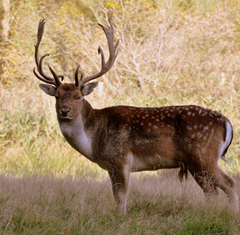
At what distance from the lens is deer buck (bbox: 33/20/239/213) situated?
Result: 523 cm

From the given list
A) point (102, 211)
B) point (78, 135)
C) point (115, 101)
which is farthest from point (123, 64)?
point (102, 211)

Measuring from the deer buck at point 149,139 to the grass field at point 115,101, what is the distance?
1.00 ft

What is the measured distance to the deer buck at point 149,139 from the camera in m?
5.23

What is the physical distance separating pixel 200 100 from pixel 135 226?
619 centimetres

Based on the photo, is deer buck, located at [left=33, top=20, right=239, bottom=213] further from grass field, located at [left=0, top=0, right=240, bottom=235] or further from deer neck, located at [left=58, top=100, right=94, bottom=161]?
grass field, located at [left=0, top=0, right=240, bottom=235]

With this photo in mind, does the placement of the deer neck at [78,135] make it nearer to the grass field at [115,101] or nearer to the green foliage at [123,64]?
the grass field at [115,101]

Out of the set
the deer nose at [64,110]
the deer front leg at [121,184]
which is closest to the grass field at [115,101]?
the deer front leg at [121,184]

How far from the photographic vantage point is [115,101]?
10.5m

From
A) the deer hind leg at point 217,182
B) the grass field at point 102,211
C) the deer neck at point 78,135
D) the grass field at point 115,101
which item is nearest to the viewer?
the grass field at point 102,211

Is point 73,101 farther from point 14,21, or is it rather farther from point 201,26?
point 14,21

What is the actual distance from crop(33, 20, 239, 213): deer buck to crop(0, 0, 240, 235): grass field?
12.1 inches

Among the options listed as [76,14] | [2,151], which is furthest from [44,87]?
[76,14]

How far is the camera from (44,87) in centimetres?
587

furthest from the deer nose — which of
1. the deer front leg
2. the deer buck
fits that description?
the deer front leg
